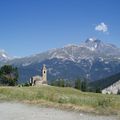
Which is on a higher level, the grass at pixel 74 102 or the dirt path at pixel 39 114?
the grass at pixel 74 102

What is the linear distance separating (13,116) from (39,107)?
463 centimetres

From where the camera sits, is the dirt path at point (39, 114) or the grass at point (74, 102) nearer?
the dirt path at point (39, 114)

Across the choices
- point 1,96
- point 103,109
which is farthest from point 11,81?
point 103,109

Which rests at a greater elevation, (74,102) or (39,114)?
(74,102)

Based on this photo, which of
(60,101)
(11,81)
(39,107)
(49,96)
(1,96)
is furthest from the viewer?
(11,81)

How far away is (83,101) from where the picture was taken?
27703mm

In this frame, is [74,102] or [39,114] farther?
[74,102]

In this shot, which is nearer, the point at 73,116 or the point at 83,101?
the point at 73,116

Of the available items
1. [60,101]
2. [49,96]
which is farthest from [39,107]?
[49,96]

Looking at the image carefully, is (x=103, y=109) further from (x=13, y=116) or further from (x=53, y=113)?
(x=13, y=116)

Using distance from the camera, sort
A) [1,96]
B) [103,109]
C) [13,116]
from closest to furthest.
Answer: [13,116]
[103,109]
[1,96]

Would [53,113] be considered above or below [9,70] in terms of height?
below

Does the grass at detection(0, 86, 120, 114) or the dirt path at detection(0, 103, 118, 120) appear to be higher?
the grass at detection(0, 86, 120, 114)

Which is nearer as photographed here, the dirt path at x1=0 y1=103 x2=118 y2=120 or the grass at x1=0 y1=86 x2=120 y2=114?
the dirt path at x1=0 y1=103 x2=118 y2=120
